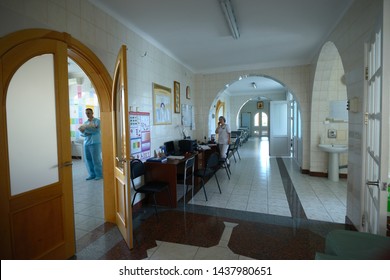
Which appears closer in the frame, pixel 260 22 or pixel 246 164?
pixel 260 22

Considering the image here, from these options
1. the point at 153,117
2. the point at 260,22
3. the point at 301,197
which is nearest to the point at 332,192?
the point at 301,197

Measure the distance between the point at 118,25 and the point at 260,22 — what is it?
2.10m

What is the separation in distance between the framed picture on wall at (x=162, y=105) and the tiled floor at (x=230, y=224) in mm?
1439

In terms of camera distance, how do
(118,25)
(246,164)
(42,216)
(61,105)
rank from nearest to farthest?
(42,216) → (61,105) → (118,25) → (246,164)

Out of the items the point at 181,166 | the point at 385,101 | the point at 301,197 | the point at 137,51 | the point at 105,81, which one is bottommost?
the point at 301,197

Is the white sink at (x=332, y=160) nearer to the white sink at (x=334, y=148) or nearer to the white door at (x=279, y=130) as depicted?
the white sink at (x=334, y=148)

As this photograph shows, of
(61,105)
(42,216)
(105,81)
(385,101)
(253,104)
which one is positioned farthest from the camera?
(253,104)

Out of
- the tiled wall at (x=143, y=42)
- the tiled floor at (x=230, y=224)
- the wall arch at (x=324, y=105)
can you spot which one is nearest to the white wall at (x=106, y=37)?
the tiled wall at (x=143, y=42)

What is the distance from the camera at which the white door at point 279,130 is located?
300 inches

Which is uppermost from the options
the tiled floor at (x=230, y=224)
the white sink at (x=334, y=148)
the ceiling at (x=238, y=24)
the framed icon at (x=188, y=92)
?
the ceiling at (x=238, y=24)

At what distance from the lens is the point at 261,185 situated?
4.46 meters

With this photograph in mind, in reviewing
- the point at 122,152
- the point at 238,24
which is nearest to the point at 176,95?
the point at 238,24

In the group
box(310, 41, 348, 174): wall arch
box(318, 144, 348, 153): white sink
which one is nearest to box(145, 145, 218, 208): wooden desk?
box(318, 144, 348, 153): white sink

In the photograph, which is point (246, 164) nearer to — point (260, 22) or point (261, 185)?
point (261, 185)
